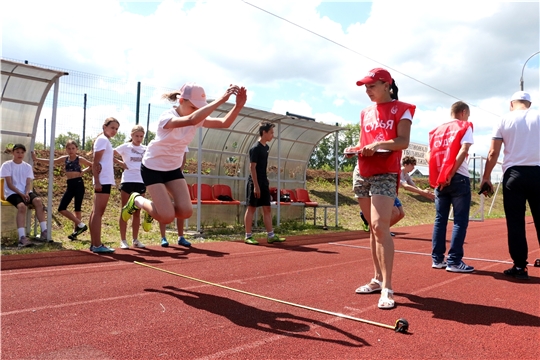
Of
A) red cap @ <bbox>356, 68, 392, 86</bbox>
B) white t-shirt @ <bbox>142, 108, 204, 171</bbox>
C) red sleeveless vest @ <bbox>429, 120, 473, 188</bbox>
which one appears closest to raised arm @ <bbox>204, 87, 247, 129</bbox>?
white t-shirt @ <bbox>142, 108, 204, 171</bbox>

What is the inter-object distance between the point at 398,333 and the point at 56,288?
3.32 m

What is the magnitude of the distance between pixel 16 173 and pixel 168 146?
4758mm

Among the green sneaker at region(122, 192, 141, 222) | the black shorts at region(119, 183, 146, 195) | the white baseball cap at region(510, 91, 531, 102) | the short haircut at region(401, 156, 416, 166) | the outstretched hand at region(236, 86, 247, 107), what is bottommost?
the green sneaker at region(122, 192, 141, 222)

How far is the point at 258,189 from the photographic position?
862 centimetres

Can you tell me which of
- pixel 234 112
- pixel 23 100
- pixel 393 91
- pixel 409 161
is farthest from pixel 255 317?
pixel 23 100

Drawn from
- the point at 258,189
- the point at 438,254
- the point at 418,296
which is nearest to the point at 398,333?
the point at 418,296

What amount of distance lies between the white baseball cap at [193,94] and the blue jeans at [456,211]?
348cm

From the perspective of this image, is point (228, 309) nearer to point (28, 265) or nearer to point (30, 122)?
point (28, 265)

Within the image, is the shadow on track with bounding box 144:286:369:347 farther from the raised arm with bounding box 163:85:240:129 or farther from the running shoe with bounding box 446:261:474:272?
the running shoe with bounding box 446:261:474:272

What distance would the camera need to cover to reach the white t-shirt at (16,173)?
787cm

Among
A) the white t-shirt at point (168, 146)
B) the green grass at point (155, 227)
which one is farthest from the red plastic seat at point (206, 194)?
the white t-shirt at point (168, 146)

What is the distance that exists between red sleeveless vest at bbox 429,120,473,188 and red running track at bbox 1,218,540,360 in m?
1.29

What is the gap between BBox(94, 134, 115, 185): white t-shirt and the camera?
270 inches

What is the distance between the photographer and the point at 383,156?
159 inches
